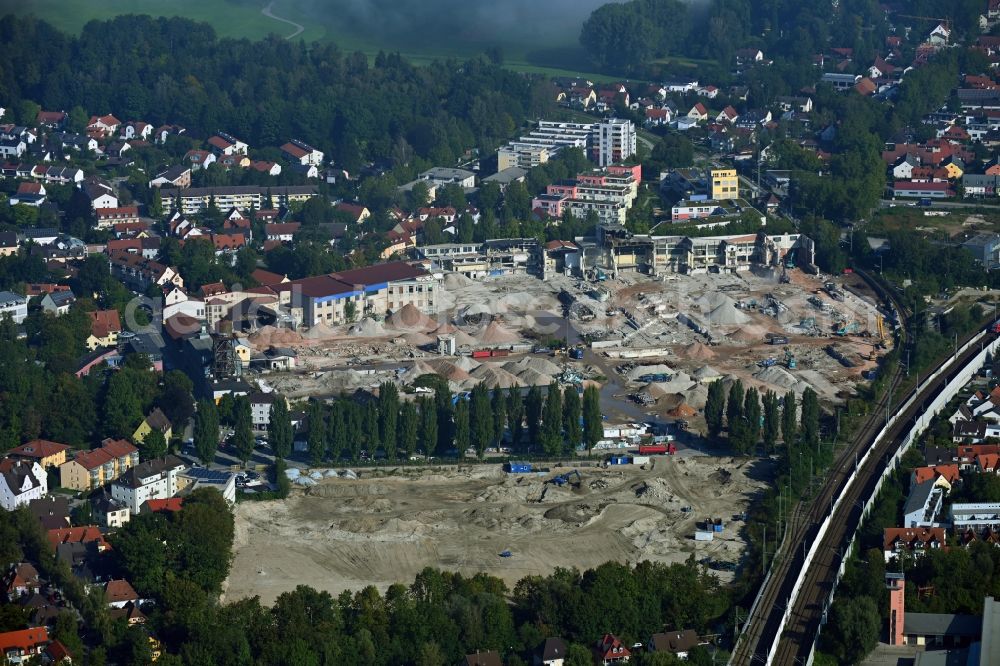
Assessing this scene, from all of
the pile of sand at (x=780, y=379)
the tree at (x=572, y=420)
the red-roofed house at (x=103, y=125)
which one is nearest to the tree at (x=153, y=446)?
the tree at (x=572, y=420)

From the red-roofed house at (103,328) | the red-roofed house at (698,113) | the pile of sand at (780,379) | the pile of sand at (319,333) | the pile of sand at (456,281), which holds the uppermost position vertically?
the red-roofed house at (698,113)

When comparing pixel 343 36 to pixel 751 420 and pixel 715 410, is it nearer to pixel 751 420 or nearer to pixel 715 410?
pixel 715 410

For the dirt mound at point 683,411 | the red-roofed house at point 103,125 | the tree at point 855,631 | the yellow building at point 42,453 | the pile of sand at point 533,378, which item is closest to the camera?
the tree at point 855,631

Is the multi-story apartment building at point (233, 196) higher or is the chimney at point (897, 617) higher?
the multi-story apartment building at point (233, 196)

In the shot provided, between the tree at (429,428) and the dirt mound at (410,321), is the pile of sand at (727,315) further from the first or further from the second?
the tree at (429,428)

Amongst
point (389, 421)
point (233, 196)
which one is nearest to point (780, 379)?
point (389, 421)

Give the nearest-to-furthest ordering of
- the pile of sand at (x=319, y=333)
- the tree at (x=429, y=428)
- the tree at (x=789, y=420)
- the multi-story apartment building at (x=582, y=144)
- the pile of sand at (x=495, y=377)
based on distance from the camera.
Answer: the tree at (x=429, y=428), the tree at (x=789, y=420), the pile of sand at (x=495, y=377), the pile of sand at (x=319, y=333), the multi-story apartment building at (x=582, y=144)

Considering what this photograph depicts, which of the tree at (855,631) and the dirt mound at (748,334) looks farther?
the dirt mound at (748,334)
